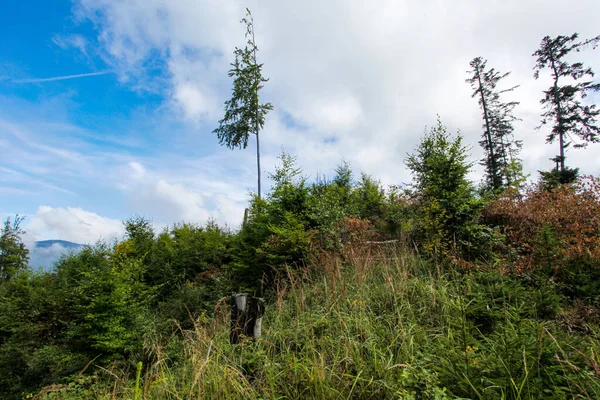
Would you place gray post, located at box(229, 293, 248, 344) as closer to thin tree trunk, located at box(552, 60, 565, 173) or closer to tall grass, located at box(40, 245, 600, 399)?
tall grass, located at box(40, 245, 600, 399)

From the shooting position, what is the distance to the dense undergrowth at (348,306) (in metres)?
2.07

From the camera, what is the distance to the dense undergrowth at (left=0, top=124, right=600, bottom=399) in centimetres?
207

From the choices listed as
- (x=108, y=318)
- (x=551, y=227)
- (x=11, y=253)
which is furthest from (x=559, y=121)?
(x=11, y=253)

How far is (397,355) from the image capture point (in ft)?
7.93

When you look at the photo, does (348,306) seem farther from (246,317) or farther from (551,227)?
(551,227)

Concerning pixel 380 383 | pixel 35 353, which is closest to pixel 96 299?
pixel 35 353

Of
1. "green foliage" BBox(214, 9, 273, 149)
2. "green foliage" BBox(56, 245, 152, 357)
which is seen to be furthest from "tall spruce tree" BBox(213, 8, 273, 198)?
"green foliage" BBox(56, 245, 152, 357)

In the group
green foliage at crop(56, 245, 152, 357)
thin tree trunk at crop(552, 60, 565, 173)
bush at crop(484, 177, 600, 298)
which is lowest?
green foliage at crop(56, 245, 152, 357)

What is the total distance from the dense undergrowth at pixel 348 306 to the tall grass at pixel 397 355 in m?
0.02

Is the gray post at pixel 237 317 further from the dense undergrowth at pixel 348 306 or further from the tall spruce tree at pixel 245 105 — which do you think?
the tall spruce tree at pixel 245 105

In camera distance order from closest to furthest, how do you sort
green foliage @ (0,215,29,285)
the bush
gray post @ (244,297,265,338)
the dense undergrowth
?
1. the dense undergrowth
2. gray post @ (244,297,265,338)
3. the bush
4. green foliage @ (0,215,29,285)

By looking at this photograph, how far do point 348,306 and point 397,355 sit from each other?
103 centimetres

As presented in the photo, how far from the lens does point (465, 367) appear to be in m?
1.97

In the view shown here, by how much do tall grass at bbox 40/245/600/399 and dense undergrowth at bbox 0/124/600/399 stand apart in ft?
0.06
